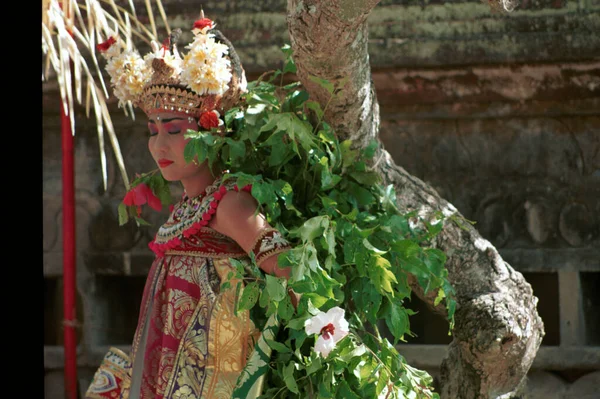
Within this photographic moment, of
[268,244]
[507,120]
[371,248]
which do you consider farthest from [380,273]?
[507,120]

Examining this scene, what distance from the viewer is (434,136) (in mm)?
3830

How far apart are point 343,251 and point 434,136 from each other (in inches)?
59.9

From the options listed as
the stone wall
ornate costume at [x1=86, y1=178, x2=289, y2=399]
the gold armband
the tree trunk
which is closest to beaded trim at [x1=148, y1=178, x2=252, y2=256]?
ornate costume at [x1=86, y1=178, x2=289, y2=399]

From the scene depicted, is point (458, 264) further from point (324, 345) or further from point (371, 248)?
point (324, 345)

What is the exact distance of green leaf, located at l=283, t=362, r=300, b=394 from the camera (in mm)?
2270

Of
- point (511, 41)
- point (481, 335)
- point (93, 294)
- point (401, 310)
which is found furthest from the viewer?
point (93, 294)

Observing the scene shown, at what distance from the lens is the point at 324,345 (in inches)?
89.2

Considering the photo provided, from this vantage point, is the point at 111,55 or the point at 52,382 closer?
the point at 111,55

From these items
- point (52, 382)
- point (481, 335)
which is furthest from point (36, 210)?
point (52, 382)

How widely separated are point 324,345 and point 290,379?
4.7 inches

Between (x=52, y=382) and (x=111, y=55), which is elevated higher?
(x=111, y=55)

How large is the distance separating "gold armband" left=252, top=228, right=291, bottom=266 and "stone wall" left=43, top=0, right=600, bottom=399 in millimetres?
1552

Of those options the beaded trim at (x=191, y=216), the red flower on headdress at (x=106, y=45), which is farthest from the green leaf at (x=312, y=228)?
the red flower on headdress at (x=106, y=45)

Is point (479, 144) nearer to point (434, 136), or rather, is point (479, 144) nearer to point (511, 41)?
point (434, 136)
